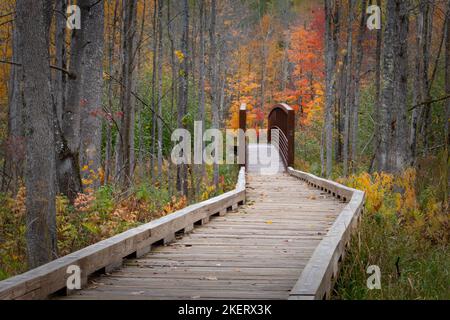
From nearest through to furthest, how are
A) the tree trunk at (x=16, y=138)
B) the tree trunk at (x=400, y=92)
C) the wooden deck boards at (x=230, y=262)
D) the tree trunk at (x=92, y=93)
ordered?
the wooden deck boards at (x=230, y=262)
the tree trunk at (x=92, y=93)
the tree trunk at (x=400, y=92)
the tree trunk at (x=16, y=138)

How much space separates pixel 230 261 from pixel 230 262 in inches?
2.0

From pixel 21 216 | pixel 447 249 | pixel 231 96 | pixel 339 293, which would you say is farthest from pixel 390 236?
pixel 231 96

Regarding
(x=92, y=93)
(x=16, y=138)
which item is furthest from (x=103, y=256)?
(x=16, y=138)

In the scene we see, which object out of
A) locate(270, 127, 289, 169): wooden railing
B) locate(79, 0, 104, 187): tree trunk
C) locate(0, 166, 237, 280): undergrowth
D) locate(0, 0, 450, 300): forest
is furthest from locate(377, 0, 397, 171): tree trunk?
locate(270, 127, 289, 169): wooden railing

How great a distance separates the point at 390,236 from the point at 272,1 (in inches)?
1889

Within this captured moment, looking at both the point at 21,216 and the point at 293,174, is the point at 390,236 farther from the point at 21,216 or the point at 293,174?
the point at 293,174

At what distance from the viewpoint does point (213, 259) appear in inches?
239

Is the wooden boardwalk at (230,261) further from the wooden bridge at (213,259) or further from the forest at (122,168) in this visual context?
the forest at (122,168)

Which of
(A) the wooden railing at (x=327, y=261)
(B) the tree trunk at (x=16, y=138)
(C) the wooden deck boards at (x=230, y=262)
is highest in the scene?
(B) the tree trunk at (x=16, y=138)

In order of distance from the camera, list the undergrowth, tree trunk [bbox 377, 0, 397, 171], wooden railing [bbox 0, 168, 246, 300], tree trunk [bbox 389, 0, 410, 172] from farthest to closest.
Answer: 1. tree trunk [bbox 377, 0, 397, 171]
2. tree trunk [bbox 389, 0, 410, 172]
3. the undergrowth
4. wooden railing [bbox 0, 168, 246, 300]

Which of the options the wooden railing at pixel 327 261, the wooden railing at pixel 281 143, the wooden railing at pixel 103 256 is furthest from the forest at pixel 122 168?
the wooden railing at pixel 281 143

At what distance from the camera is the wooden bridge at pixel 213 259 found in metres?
4.39

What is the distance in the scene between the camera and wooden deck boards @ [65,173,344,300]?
15.3 ft

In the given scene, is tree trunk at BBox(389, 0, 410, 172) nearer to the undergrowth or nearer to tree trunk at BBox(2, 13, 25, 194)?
the undergrowth
